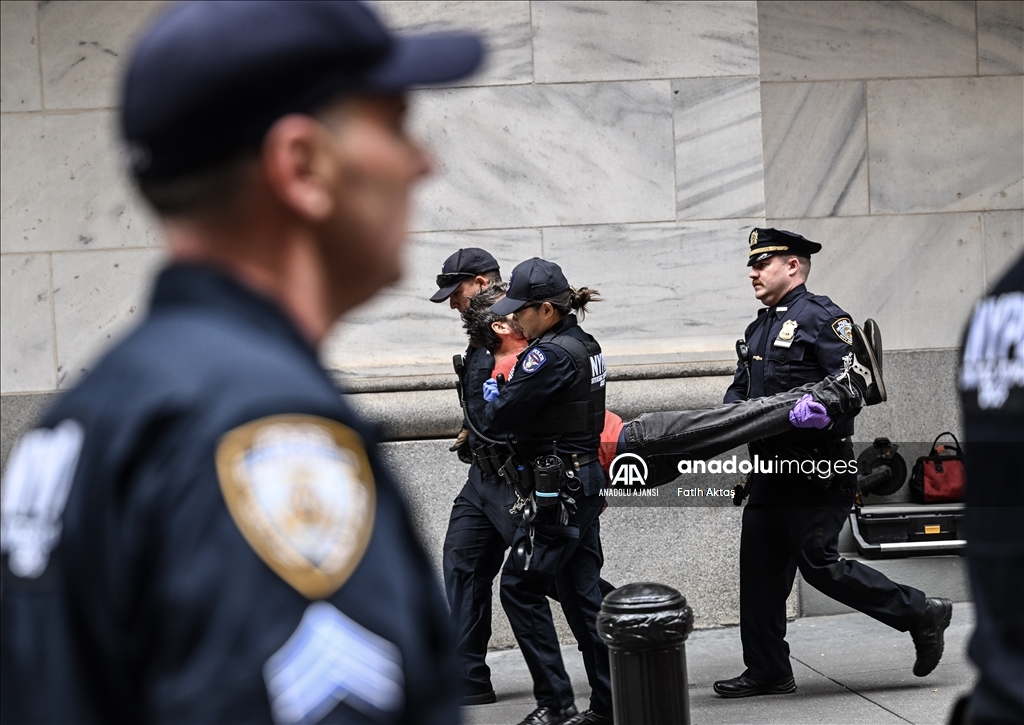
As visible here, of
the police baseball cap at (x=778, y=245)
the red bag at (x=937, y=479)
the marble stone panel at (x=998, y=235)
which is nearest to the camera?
the police baseball cap at (x=778, y=245)

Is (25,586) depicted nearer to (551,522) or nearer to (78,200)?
(551,522)

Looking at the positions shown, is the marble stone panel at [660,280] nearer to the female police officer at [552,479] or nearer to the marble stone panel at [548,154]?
the marble stone panel at [548,154]

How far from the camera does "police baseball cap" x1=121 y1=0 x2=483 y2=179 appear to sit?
3.47 feet

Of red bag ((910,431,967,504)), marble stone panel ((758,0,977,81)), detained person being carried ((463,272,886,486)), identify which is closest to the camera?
Result: detained person being carried ((463,272,886,486))

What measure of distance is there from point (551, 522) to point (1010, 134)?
5025 millimetres

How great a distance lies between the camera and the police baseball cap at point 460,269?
6.70m

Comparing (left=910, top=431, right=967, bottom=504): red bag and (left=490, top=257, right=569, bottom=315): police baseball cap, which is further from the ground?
(left=490, top=257, right=569, bottom=315): police baseball cap

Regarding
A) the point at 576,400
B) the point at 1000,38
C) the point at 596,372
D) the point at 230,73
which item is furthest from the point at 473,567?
the point at 1000,38

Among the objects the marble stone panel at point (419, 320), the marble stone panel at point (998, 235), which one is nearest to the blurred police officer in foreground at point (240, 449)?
the marble stone panel at point (419, 320)

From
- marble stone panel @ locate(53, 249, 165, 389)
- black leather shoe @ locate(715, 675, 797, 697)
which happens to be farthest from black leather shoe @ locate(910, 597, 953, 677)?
marble stone panel @ locate(53, 249, 165, 389)

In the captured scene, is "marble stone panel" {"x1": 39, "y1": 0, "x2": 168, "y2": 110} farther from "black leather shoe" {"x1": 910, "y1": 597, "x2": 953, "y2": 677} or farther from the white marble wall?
"black leather shoe" {"x1": 910, "y1": 597, "x2": 953, "y2": 677}

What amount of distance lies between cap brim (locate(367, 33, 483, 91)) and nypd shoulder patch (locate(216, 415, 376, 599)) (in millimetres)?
343

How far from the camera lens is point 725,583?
734 cm

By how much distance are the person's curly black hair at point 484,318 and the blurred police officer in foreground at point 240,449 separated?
497 cm
